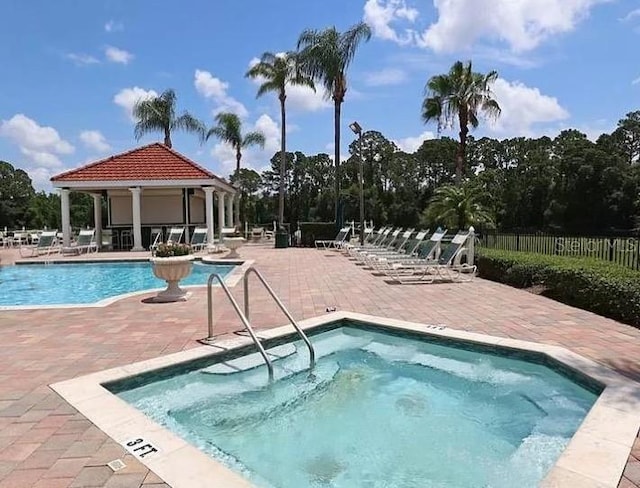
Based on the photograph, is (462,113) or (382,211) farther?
(382,211)

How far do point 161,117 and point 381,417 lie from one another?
2951 cm

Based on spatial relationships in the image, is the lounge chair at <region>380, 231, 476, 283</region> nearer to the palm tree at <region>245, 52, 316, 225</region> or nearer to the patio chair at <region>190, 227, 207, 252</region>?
the patio chair at <region>190, 227, 207, 252</region>

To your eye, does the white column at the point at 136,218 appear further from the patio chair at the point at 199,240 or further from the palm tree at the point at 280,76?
the palm tree at the point at 280,76

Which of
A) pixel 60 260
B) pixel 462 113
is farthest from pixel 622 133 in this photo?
pixel 60 260

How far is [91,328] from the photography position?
6180 millimetres

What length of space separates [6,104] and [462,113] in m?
23.2

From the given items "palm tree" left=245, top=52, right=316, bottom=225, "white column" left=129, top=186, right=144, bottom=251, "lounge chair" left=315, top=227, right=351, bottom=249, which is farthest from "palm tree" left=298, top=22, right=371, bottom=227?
"white column" left=129, top=186, right=144, bottom=251

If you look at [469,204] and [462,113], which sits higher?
[462,113]

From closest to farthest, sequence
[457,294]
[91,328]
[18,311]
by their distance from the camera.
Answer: [91,328] → [18,311] → [457,294]

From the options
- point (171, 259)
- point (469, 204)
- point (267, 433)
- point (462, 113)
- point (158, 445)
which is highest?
point (462, 113)

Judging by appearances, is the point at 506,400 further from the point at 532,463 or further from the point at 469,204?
the point at 469,204

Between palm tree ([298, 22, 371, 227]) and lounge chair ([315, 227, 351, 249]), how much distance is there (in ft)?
3.86

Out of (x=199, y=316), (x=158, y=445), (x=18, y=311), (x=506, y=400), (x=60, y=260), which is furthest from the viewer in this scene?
(x=60, y=260)

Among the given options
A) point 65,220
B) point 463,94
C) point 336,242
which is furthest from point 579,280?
point 65,220
